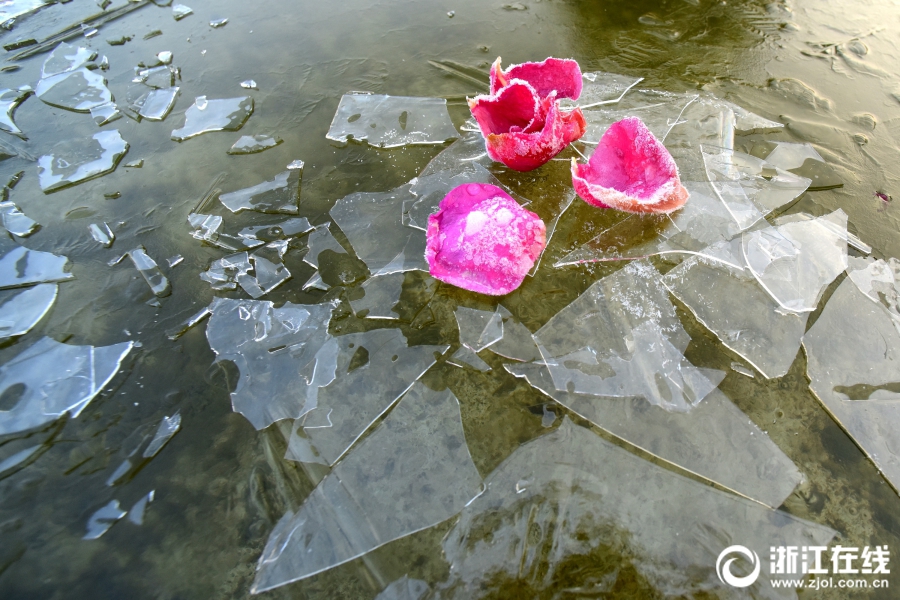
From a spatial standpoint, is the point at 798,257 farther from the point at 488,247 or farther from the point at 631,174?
the point at 488,247

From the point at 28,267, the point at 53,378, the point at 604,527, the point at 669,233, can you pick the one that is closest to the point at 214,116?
the point at 28,267

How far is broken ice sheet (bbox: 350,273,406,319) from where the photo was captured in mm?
1491

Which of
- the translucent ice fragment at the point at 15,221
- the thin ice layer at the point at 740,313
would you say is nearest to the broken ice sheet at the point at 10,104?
the translucent ice fragment at the point at 15,221

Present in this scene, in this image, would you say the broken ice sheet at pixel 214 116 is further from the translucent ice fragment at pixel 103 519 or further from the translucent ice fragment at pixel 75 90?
the translucent ice fragment at pixel 103 519

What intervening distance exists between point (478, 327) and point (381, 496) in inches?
21.3

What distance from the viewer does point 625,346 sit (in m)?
1.38

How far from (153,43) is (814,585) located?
3.56 meters

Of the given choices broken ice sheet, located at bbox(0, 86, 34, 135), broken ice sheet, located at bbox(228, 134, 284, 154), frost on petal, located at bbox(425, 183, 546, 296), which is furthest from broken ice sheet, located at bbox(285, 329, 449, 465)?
broken ice sheet, located at bbox(0, 86, 34, 135)

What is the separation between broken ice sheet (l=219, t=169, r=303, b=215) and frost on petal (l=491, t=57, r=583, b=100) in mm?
919

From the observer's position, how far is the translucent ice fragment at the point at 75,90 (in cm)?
226

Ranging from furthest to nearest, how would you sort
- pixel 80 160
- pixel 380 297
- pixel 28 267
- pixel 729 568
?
pixel 80 160, pixel 28 267, pixel 380 297, pixel 729 568

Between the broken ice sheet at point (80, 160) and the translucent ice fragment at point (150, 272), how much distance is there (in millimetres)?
563

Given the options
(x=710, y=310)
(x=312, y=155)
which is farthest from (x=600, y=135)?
(x=312, y=155)

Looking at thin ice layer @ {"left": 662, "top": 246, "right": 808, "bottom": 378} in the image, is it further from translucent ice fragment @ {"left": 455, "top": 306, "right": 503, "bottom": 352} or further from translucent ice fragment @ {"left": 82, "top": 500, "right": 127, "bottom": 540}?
translucent ice fragment @ {"left": 82, "top": 500, "right": 127, "bottom": 540}
